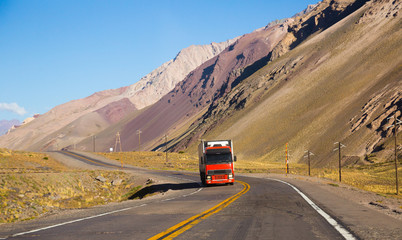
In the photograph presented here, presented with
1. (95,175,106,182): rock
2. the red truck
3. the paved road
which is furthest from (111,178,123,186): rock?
the paved road

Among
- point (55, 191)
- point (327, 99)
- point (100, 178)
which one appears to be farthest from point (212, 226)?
point (327, 99)

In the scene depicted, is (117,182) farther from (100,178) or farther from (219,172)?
(219,172)

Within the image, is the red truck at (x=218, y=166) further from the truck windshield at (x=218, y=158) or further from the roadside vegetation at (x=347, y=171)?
the roadside vegetation at (x=347, y=171)

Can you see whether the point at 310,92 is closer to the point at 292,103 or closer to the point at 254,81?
the point at 292,103

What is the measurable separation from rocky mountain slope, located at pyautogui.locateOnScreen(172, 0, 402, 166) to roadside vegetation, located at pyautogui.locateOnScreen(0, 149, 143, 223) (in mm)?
55106

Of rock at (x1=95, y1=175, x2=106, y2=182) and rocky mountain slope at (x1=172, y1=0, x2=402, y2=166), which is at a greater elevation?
rocky mountain slope at (x1=172, y1=0, x2=402, y2=166)

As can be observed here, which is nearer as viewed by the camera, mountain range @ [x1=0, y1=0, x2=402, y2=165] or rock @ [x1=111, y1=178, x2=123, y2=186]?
rock @ [x1=111, y1=178, x2=123, y2=186]

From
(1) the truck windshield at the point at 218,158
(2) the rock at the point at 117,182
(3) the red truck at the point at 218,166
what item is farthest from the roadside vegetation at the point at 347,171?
(2) the rock at the point at 117,182

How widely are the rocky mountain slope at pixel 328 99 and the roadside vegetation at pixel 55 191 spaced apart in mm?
55106

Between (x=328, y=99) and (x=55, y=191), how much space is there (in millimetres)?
91024

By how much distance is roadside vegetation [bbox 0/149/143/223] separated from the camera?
2198 centimetres

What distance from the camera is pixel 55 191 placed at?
35.4 metres

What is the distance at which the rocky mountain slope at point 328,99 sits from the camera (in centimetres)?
9188

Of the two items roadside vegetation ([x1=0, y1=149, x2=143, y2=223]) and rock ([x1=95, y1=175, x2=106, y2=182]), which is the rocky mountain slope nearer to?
rock ([x1=95, y1=175, x2=106, y2=182])
